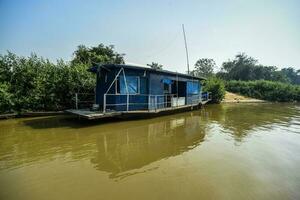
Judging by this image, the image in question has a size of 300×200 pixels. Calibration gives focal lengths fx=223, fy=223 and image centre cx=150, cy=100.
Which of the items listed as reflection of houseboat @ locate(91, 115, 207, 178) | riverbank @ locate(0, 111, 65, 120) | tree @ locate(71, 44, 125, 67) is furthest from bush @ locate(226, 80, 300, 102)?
riverbank @ locate(0, 111, 65, 120)

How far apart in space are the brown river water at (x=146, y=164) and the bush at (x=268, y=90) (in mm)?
27523

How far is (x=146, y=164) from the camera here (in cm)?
569

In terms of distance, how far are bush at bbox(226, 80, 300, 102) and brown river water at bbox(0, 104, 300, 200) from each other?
27.5 metres

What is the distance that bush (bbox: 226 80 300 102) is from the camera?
33.9m

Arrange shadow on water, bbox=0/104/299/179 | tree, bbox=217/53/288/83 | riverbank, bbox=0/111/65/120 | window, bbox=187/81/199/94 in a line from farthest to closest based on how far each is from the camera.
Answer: tree, bbox=217/53/288/83, window, bbox=187/81/199/94, riverbank, bbox=0/111/65/120, shadow on water, bbox=0/104/299/179

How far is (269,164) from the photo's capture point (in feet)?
19.1

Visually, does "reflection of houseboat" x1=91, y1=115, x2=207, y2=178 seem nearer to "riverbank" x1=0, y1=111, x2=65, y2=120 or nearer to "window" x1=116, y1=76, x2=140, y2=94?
"window" x1=116, y1=76, x2=140, y2=94

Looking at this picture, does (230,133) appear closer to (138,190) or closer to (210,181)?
(210,181)

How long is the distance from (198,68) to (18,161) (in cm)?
6128

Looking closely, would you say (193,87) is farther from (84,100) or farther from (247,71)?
(247,71)

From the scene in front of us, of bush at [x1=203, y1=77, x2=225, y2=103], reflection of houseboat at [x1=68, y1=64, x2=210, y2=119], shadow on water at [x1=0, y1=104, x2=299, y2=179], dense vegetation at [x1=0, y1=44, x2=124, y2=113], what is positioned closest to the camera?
shadow on water at [x1=0, y1=104, x2=299, y2=179]

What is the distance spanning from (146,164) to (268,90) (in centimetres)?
3486

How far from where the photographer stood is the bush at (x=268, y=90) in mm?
33906

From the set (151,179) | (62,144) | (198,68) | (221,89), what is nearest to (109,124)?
(62,144)
